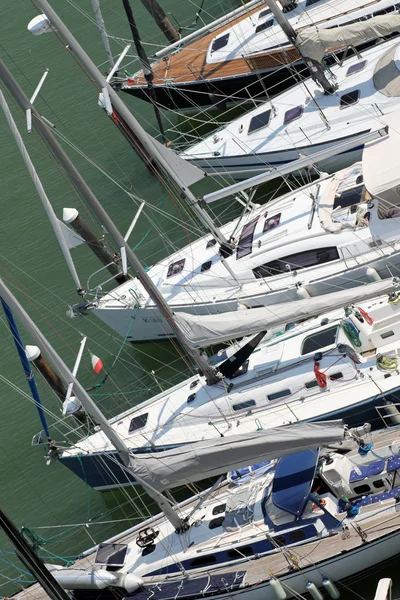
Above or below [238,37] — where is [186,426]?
below

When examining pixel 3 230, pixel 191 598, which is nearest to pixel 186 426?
pixel 191 598

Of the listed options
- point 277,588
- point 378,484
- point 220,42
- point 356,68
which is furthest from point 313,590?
point 220,42

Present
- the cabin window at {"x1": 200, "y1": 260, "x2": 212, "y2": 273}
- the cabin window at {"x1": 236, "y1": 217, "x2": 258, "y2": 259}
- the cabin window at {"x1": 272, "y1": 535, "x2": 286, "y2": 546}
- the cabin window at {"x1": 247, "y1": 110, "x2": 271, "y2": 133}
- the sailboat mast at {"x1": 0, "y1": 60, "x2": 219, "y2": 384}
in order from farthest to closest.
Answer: the cabin window at {"x1": 247, "y1": 110, "x2": 271, "y2": 133} → the cabin window at {"x1": 200, "y1": 260, "x2": 212, "y2": 273} → the cabin window at {"x1": 236, "y1": 217, "x2": 258, "y2": 259} → the sailboat mast at {"x1": 0, "y1": 60, "x2": 219, "y2": 384} → the cabin window at {"x1": 272, "y1": 535, "x2": 286, "y2": 546}

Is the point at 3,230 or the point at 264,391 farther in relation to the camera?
the point at 3,230

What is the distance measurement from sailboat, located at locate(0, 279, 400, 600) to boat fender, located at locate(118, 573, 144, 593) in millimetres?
22

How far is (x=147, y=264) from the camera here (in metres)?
34.2

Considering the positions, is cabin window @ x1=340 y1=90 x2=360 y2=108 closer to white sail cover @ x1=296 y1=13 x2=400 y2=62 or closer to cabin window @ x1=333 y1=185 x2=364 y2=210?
white sail cover @ x1=296 y1=13 x2=400 y2=62

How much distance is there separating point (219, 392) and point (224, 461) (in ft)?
15.0

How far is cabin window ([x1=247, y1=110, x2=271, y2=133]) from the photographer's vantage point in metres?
33.8

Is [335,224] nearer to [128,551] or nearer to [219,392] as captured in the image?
[219,392]

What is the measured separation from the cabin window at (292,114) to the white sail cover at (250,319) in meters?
8.65

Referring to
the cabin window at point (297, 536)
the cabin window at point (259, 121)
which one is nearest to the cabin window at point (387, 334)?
the cabin window at point (297, 536)

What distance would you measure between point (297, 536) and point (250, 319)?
18.8 feet

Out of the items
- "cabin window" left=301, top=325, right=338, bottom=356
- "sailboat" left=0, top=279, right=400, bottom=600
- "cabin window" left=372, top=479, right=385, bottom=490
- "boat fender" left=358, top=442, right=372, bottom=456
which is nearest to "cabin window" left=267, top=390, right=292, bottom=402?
"cabin window" left=301, top=325, right=338, bottom=356
